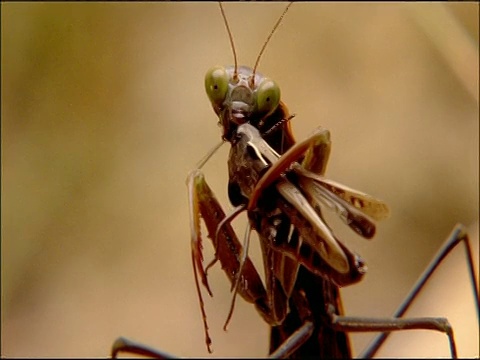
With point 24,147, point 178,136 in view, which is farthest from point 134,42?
point 24,147

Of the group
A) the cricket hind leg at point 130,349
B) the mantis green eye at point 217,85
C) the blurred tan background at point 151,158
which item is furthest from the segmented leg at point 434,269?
the mantis green eye at point 217,85

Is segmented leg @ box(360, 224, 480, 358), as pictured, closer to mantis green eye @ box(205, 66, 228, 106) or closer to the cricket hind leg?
the cricket hind leg

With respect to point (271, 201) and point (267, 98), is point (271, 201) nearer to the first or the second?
point (271, 201)

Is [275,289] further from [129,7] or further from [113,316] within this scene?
[129,7]

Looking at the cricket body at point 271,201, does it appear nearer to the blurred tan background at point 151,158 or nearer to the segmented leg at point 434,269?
the segmented leg at point 434,269

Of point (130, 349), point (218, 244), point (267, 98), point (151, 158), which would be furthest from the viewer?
point (151, 158)

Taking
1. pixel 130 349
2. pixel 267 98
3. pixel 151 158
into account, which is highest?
pixel 151 158

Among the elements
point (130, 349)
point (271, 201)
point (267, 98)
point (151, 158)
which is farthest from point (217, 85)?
point (151, 158)
